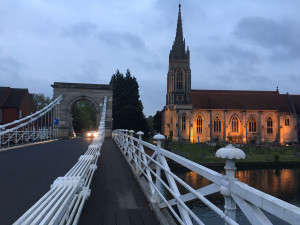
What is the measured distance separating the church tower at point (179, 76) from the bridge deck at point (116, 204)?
46.1 metres

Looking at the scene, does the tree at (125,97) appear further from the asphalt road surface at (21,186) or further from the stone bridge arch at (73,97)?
the asphalt road surface at (21,186)

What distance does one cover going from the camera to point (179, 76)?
174 feet

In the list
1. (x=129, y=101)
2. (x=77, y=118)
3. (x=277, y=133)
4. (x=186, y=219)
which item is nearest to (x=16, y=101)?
(x=129, y=101)

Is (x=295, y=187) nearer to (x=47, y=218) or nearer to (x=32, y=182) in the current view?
(x=32, y=182)

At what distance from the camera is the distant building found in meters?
28.4

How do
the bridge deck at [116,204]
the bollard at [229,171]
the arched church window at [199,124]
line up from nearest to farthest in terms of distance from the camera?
1. the bollard at [229,171]
2. the bridge deck at [116,204]
3. the arched church window at [199,124]

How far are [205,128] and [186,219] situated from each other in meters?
A: 47.2

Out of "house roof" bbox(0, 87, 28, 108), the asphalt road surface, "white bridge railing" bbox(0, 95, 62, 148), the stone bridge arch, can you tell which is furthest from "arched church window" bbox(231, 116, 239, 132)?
the asphalt road surface

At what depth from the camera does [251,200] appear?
4.68 ft

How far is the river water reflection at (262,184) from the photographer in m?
14.0

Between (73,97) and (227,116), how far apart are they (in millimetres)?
35224

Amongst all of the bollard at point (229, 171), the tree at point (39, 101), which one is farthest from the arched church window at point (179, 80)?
the bollard at point (229, 171)

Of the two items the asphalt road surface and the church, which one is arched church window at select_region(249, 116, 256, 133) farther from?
the asphalt road surface

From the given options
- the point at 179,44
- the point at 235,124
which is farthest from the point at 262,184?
the point at 179,44
